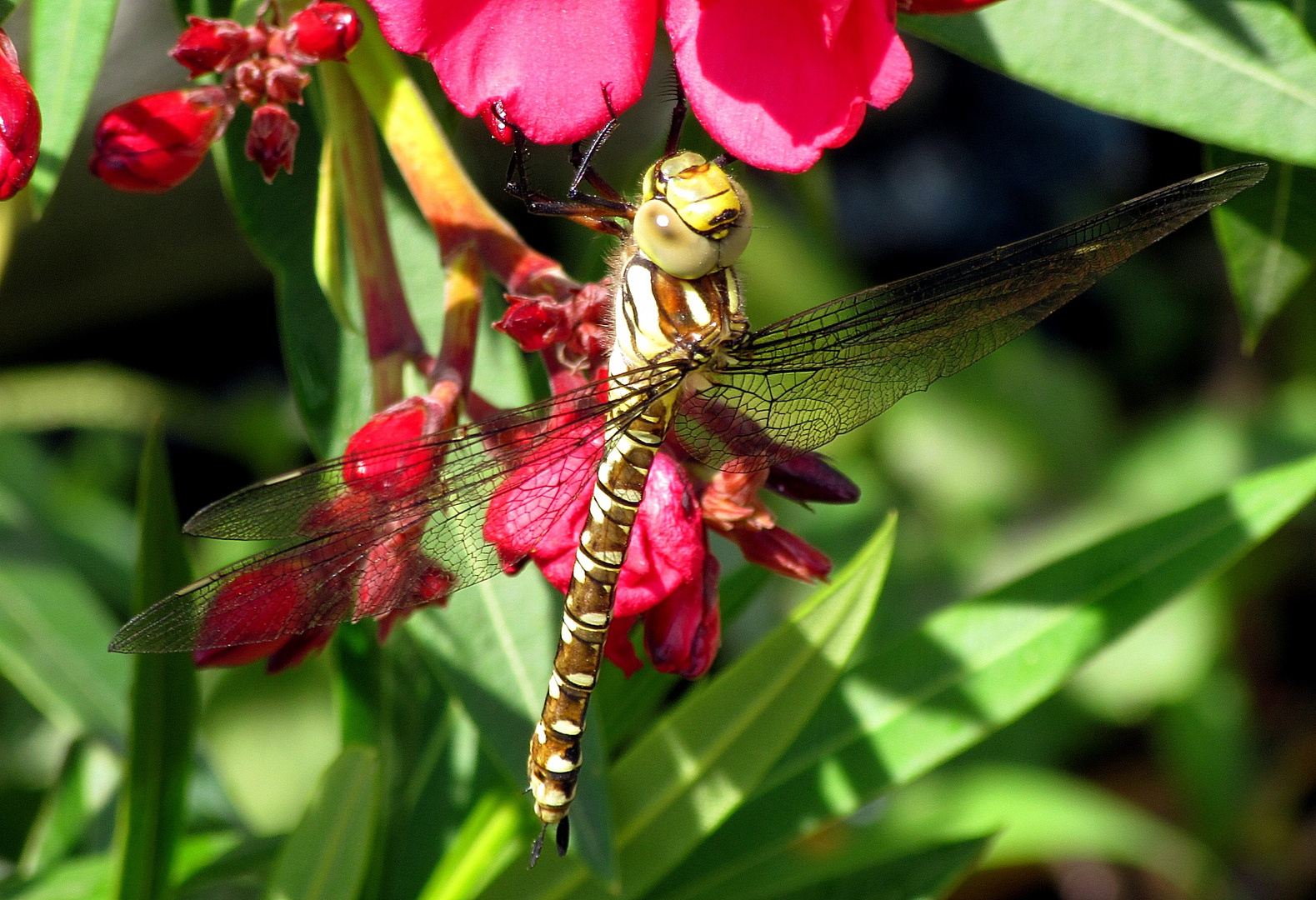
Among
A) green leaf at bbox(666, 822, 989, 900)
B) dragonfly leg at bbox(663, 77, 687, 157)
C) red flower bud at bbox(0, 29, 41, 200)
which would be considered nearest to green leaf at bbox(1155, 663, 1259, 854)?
green leaf at bbox(666, 822, 989, 900)

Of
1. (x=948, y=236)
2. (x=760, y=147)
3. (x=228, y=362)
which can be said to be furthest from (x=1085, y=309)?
(x=760, y=147)

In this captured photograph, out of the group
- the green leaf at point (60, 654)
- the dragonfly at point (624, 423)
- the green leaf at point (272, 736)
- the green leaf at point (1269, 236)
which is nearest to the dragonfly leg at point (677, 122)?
the dragonfly at point (624, 423)

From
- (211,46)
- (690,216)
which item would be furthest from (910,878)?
(211,46)

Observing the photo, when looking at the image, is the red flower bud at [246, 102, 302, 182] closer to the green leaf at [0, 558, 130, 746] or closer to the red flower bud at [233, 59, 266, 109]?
the red flower bud at [233, 59, 266, 109]

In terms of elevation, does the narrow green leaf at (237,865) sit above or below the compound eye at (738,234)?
below

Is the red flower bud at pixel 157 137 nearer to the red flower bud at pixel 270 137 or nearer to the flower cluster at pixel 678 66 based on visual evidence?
the red flower bud at pixel 270 137

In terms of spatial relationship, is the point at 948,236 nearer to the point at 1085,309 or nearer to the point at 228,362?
the point at 1085,309

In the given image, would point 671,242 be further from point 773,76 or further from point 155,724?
point 155,724
